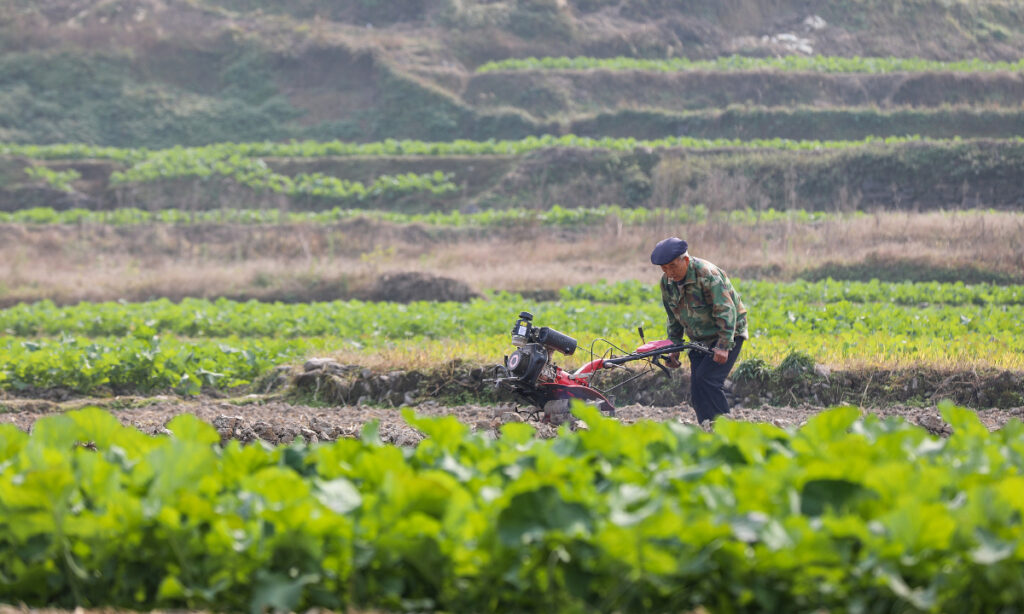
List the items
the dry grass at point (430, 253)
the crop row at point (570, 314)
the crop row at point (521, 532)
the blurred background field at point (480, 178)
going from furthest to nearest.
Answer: the dry grass at point (430, 253) < the blurred background field at point (480, 178) < the crop row at point (570, 314) < the crop row at point (521, 532)

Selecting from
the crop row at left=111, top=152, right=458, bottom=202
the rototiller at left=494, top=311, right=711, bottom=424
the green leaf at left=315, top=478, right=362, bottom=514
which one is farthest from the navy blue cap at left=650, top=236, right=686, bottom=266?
the crop row at left=111, top=152, right=458, bottom=202

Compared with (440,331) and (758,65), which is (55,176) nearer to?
(440,331)

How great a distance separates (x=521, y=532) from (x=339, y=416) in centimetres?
731

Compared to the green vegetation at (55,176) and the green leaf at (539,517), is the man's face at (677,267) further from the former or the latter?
the green vegetation at (55,176)

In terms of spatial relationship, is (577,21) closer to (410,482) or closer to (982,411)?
(982,411)

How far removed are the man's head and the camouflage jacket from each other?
0.12 m

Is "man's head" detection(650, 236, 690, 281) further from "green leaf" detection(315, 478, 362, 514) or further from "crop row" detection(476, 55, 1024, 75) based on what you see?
"crop row" detection(476, 55, 1024, 75)

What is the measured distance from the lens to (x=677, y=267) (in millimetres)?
7664

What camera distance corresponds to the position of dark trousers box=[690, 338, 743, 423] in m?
8.02

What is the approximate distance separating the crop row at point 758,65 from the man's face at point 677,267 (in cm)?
3685

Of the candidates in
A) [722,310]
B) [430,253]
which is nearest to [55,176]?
[430,253]

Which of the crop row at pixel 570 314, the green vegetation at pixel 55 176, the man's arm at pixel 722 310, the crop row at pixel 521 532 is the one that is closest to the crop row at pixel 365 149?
the green vegetation at pixel 55 176

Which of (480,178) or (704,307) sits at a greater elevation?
(704,307)

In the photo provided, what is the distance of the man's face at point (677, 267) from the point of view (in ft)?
25.0
